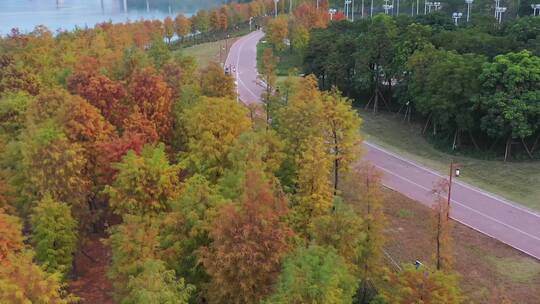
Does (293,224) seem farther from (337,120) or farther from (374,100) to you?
(374,100)

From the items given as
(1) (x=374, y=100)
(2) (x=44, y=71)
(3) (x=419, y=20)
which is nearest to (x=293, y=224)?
(2) (x=44, y=71)

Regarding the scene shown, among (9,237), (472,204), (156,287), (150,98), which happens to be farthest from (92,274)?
(472,204)

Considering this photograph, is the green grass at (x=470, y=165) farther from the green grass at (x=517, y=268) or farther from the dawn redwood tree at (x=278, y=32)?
the dawn redwood tree at (x=278, y=32)

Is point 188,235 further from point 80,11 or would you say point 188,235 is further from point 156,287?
point 80,11

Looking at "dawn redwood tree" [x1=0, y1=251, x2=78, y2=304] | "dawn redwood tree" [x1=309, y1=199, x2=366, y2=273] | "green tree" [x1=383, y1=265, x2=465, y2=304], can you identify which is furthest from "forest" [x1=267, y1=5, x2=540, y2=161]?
"dawn redwood tree" [x1=0, y1=251, x2=78, y2=304]

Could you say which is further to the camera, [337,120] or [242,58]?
[242,58]

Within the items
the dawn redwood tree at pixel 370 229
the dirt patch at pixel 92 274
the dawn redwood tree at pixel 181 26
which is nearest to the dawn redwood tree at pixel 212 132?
the dirt patch at pixel 92 274
